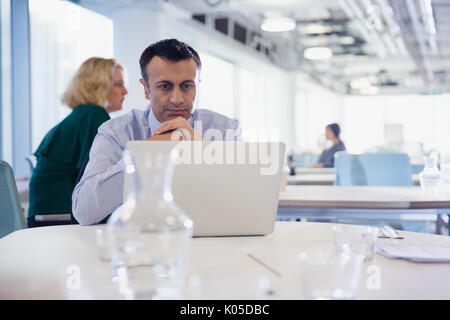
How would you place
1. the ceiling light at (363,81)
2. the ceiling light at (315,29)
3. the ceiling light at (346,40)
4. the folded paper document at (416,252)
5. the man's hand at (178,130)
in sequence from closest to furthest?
the folded paper document at (416,252) → the man's hand at (178,130) → the ceiling light at (315,29) → the ceiling light at (346,40) → the ceiling light at (363,81)

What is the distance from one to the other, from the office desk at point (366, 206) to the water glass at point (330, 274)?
144 cm

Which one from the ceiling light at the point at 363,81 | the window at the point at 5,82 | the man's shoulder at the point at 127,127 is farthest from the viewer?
the ceiling light at the point at 363,81

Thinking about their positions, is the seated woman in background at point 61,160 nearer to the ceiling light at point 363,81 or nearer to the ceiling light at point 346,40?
the ceiling light at point 346,40

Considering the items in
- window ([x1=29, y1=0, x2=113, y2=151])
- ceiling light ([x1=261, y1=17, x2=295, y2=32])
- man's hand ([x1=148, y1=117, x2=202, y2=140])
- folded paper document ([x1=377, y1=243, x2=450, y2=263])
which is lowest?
folded paper document ([x1=377, y1=243, x2=450, y2=263])

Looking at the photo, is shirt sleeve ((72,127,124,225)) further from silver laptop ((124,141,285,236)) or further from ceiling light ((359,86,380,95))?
ceiling light ((359,86,380,95))

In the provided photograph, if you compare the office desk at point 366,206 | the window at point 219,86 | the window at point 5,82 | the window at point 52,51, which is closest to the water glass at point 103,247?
the office desk at point 366,206

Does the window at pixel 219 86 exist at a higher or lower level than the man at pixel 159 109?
higher

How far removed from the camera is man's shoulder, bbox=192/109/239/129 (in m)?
2.00

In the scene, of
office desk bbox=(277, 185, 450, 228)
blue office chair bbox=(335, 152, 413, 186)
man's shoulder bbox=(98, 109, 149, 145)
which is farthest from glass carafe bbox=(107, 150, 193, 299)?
blue office chair bbox=(335, 152, 413, 186)

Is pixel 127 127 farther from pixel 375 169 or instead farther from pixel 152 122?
pixel 375 169

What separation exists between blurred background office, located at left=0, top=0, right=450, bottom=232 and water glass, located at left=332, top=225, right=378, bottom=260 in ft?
1.91

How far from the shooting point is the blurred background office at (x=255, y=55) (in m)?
4.86
